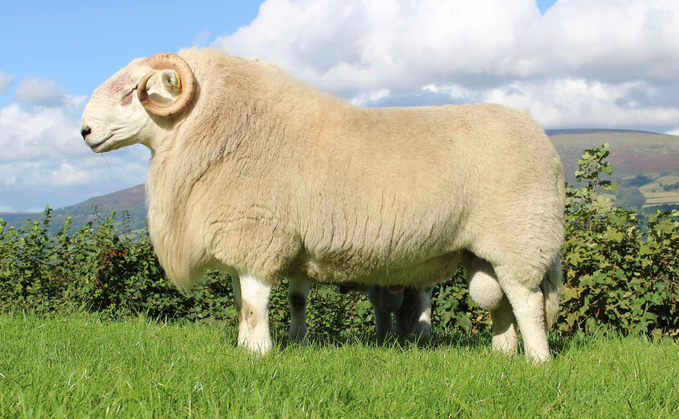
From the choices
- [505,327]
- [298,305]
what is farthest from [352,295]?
[505,327]

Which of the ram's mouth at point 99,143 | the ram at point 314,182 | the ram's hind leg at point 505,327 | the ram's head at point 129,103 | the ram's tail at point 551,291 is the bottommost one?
the ram's hind leg at point 505,327

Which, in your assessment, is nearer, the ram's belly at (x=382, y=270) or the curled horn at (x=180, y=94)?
the curled horn at (x=180, y=94)

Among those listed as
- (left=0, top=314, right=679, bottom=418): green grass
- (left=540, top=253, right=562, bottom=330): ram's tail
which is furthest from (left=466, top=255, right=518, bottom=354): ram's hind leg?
(left=0, top=314, right=679, bottom=418): green grass

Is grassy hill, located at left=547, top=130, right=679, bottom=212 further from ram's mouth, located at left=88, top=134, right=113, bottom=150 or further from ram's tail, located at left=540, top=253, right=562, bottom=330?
ram's mouth, located at left=88, top=134, right=113, bottom=150

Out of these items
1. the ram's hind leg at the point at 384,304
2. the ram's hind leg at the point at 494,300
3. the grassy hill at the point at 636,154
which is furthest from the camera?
the grassy hill at the point at 636,154

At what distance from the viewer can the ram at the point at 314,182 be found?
3.66 metres

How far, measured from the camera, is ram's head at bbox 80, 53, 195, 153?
382cm

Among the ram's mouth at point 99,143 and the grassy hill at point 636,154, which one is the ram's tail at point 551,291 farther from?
the grassy hill at point 636,154

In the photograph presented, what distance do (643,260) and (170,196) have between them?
4.10 metres

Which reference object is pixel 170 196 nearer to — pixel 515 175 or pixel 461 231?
pixel 461 231

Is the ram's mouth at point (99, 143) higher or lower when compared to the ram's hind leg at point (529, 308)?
higher

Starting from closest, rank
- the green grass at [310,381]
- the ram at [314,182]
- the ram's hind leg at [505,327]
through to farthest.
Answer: the green grass at [310,381]
the ram at [314,182]
the ram's hind leg at [505,327]

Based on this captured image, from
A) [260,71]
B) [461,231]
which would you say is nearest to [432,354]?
[461,231]

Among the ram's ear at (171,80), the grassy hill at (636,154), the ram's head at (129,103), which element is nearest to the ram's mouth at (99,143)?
the ram's head at (129,103)
